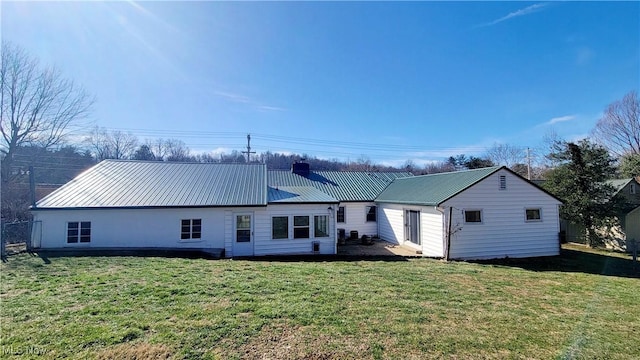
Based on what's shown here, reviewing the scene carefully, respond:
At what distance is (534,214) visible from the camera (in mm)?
14469

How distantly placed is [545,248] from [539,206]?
A: 83.9 inches

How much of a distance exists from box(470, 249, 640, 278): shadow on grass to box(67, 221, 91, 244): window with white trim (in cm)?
1750

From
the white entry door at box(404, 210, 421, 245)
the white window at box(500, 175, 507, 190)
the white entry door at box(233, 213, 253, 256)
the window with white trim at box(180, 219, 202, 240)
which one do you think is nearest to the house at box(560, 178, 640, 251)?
the white window at box(500, 175, 507, 190)

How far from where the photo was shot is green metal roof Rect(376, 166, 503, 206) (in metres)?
13.8

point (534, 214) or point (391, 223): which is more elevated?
point (534, 214)

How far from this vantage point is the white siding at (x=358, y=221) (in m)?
19.4

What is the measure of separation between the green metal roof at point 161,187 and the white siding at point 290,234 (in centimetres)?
87

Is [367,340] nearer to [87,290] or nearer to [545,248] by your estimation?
[87,290]

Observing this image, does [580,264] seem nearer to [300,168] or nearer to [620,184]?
[620,184]

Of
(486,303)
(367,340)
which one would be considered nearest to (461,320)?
(486,303)

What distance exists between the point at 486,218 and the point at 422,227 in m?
2.89

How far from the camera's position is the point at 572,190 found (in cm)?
1873

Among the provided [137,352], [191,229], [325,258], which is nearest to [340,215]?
[325,258]

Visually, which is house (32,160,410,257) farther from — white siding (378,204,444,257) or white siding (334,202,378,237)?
white siding (334,202,378,237)
